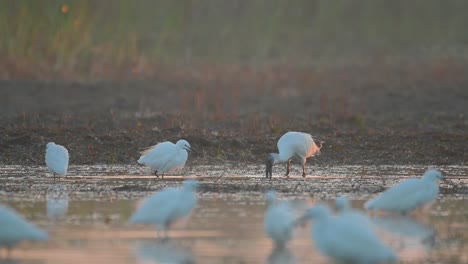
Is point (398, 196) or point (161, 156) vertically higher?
point (161, 156)

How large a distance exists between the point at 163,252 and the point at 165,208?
0.67 meters

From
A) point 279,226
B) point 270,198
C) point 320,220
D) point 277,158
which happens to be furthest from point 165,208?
point 277,158

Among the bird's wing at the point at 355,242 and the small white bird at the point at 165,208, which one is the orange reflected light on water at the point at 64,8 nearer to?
the small white bird at the point at 165,208

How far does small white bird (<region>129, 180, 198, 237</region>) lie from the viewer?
385 inches

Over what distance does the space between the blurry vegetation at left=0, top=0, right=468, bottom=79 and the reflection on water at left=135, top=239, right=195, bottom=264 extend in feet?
52.4

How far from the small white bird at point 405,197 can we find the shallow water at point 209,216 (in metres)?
0.18

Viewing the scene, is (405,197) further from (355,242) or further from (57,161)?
(57,161)

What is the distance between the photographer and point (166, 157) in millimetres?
14914

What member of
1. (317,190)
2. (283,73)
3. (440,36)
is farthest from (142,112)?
(440,36)

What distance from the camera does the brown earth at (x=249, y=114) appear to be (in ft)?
58.0

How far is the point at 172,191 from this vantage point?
33.4ft

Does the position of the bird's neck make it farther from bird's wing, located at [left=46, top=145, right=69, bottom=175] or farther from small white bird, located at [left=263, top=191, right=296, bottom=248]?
small white bird, located at [left=263, top=191, right=296, bottom=248]

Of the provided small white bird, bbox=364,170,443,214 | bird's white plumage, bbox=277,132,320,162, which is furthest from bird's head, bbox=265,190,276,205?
bird's white plumage, bbox=277,132,320,162

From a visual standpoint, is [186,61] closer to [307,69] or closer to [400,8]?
[307,69]
